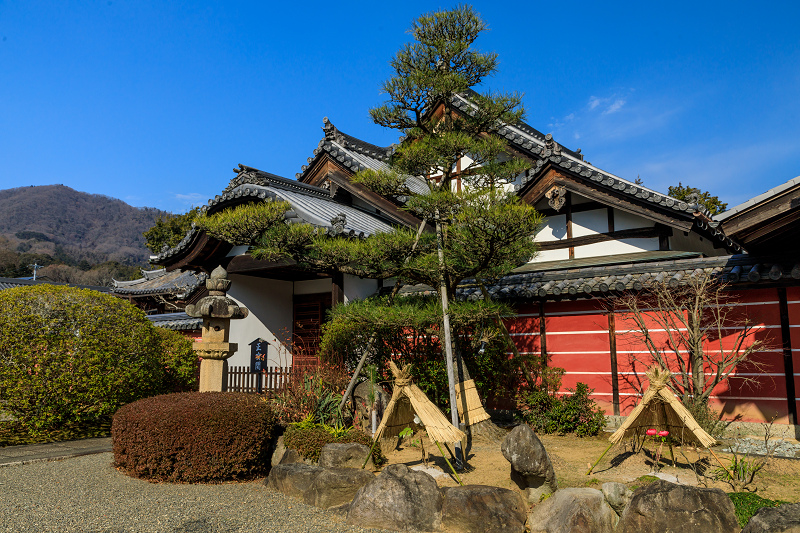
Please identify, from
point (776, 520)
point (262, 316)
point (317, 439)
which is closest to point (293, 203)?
point (262, 316)

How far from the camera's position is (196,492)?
6.96 m

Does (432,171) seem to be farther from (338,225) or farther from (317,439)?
(317,439)

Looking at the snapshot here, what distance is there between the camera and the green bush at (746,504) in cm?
527

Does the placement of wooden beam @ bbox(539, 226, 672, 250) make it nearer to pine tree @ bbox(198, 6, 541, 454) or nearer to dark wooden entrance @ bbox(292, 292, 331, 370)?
pine tree @ bbox(198, 6, 541, 454)

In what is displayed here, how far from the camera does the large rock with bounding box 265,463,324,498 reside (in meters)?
6.77

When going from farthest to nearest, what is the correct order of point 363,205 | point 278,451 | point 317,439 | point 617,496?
point 363,205, point 278,451, point 317,439, point 617,496

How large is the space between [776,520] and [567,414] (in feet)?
18.3

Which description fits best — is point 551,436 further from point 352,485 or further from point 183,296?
point 183,296

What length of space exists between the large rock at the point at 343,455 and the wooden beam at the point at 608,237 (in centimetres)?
807

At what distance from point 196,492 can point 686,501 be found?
5720mm

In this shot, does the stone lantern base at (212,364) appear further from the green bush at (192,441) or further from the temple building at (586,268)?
the temple building at (586,268)

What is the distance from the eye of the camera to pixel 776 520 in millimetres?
4527

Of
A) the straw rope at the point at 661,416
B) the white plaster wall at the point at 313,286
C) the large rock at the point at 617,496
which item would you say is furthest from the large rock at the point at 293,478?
the white plaster wall at the point at 313,286

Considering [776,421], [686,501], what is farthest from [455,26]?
[776,421]
